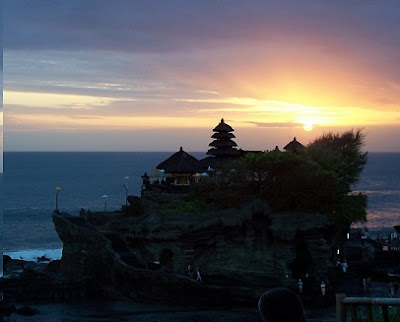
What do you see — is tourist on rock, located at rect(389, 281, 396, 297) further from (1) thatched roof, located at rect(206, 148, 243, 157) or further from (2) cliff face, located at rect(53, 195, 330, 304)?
(1) thatched roof, located at rect(206, 148, 243, 157)

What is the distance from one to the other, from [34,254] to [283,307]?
54.1 metres

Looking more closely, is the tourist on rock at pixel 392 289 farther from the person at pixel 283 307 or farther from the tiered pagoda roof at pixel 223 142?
the person at pixel 283 307

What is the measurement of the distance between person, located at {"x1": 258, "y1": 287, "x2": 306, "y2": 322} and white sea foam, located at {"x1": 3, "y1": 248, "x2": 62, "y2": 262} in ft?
167

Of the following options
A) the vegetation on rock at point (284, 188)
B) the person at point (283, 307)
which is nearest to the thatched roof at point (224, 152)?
the vegetation on rock at point (284, 188)

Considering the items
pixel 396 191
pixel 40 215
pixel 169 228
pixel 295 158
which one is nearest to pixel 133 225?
pixel 169 228

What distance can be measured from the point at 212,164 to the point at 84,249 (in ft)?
34.7

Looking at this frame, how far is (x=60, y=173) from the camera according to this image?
161 metres

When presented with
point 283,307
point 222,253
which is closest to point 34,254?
point 222,253

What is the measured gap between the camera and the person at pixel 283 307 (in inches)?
161

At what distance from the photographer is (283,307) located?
13.5ft

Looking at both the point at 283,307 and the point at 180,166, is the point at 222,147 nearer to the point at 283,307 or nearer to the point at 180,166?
the point at 180,166

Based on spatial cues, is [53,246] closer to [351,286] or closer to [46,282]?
[46,282]

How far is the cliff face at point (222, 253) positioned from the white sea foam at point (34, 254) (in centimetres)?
2255

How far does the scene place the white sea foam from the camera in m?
53.8
